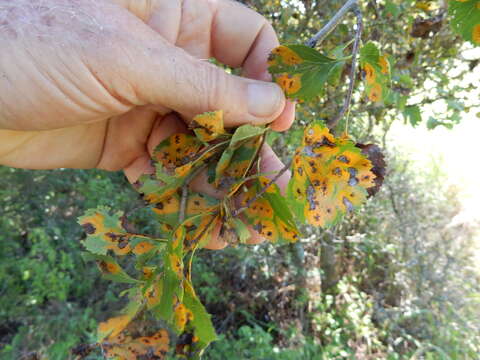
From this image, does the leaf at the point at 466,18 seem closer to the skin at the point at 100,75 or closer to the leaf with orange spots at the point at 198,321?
the skin at the point at 100,75

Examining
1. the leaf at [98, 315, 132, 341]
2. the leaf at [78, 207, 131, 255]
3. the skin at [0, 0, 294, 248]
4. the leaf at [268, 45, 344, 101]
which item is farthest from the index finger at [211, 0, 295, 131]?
the leaf at [98, 315, 132, 341]

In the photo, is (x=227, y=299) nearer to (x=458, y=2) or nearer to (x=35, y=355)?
(x=35, y=355)

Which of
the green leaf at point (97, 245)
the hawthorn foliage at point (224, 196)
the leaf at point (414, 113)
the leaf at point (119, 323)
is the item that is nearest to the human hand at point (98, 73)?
the hawthorn foliage at point (224, 196)

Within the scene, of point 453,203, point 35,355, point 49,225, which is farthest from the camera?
point 453,203

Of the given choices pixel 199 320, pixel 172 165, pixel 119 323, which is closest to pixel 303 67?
pixel 172 165

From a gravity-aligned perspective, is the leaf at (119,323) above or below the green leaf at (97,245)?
below

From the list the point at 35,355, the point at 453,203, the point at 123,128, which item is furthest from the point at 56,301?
the point at 453,203
